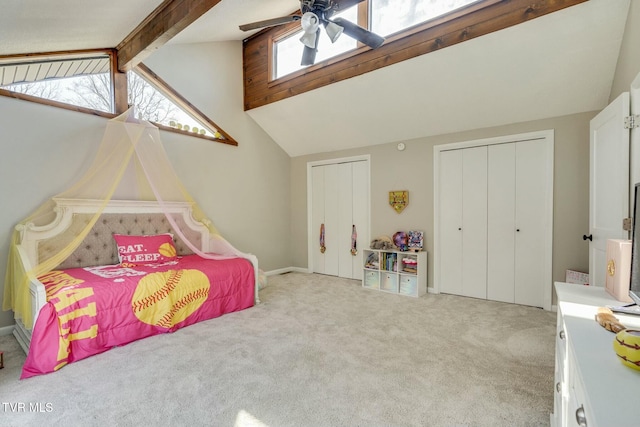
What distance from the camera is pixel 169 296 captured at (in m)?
2.79

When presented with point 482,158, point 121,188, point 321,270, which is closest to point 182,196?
point 121,188

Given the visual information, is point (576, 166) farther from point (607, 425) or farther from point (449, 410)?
point (607, 425)

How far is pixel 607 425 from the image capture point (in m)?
0.64

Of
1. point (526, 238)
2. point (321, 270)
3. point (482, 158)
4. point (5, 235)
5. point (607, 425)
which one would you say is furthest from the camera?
point (321, 270)

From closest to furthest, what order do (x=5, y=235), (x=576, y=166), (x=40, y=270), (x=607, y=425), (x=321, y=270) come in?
1. (x=607, y=425)
2. (x=40, y=270)
3. (x=5, y=235)
4. (x=576, y=166)
5. (x=321, y=270)

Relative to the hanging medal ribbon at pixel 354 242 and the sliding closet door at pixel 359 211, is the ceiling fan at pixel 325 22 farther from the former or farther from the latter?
the hanging medal ribbon at pixel 354 242

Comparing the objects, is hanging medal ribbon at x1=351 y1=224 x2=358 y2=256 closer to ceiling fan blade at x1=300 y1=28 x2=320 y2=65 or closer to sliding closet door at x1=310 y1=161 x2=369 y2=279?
sliding closet door at x1=310 y1=161 x2=369 y2=279

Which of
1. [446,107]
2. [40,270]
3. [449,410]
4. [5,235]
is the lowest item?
[449,410]

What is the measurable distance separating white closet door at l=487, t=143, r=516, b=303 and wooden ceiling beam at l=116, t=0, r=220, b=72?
3.25 meters

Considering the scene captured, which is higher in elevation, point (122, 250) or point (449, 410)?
point (122, 250)

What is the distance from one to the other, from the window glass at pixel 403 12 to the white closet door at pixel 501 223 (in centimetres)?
159

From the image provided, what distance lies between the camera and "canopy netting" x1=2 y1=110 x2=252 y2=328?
2.64m

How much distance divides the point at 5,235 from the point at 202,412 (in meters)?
2.57

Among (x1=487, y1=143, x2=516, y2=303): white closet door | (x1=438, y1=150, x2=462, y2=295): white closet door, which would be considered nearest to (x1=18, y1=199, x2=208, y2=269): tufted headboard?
(x1=438, y1=150, x2=462, y2=295): white closet door
